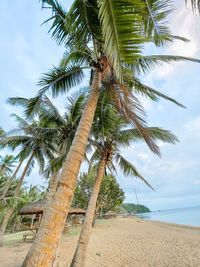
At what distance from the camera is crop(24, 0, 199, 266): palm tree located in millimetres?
1546

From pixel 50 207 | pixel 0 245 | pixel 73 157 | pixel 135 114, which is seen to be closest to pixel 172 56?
pixel 135 114

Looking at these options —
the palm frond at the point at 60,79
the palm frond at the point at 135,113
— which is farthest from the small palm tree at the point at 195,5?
the palm frond at the point at 60,79

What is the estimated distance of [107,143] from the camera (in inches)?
220

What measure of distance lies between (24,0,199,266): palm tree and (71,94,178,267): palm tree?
148 cm

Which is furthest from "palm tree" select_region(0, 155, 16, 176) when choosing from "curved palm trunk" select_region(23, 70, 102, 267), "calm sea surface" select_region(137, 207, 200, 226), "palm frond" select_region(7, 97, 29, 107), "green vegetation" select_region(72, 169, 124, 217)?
"calm sea surface" select_region(137, 207, 200, 226)

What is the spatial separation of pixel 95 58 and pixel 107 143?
337 cm

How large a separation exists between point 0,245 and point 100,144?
8.95 meters

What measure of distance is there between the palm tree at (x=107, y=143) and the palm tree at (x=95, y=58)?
1478mm

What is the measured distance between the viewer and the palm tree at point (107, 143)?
3.95m

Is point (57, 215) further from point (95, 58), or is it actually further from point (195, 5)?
point (95, 58)

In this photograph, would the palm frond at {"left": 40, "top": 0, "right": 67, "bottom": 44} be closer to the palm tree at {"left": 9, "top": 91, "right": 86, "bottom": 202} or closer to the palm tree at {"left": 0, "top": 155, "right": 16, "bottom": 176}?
the palm tree at {"left": 9, "top": 91, "right": 86, "bottom": 202}

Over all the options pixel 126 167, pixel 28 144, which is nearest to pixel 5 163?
pixel 28 144

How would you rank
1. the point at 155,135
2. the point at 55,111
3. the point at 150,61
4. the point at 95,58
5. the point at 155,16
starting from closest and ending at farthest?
the point at 155,16, the point at 95,58, the point at 150,61, the point at 155,135, the point at 55,111

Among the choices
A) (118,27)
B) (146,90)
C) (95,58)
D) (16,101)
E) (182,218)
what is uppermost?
(16,101)
